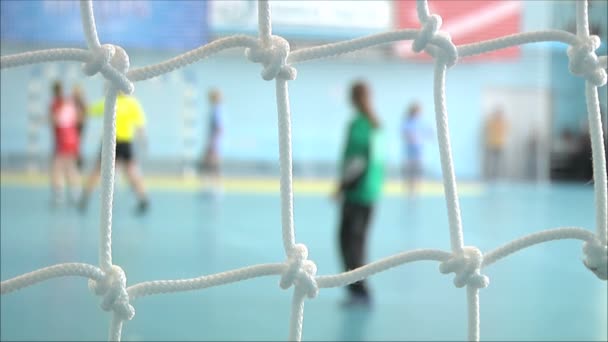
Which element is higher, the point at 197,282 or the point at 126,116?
the point at 126,116

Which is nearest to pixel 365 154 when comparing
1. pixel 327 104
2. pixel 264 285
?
pixel 264 285

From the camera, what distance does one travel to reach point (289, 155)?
72cm

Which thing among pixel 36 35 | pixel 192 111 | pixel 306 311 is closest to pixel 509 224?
pixel 306 311

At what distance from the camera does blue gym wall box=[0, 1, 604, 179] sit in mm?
7672

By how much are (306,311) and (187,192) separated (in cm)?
428

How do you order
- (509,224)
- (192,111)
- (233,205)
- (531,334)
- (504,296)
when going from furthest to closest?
(192,111)
(233,205)
(509,224)
(504,296)
(531,334)

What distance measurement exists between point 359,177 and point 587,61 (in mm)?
1572

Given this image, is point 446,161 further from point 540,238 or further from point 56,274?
point 56,274

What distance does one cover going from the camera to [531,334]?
1.41 metres

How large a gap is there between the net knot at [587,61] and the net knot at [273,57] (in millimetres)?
297

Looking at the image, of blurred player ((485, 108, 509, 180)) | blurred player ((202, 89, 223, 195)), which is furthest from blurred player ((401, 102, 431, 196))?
blurred player ((485, 108, 509, 180))

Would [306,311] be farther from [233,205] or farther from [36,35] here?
[233,205]

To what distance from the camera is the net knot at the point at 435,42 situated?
688 mm

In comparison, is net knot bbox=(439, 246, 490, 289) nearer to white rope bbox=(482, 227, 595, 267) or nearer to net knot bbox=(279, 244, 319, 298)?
white rope bbox=(482, 227, 595, 267)
